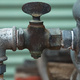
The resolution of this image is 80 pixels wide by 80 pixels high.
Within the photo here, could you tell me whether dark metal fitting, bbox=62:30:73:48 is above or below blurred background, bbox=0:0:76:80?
below

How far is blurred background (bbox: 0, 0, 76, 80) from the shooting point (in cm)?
256

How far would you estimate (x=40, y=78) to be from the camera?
193cm

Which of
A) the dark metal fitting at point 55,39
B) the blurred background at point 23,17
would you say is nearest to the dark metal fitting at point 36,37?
the dark metal fitting at point 55,39

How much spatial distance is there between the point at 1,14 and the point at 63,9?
58cm

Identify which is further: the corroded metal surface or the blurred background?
the blurred background

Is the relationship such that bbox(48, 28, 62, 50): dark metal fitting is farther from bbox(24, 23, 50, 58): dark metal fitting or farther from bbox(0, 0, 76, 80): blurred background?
bbox(0, 0, 76, 80): blurred background

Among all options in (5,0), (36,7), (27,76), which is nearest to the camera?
(36,7)

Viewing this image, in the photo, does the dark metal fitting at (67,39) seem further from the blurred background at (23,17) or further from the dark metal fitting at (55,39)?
the blurred background at (23,17)

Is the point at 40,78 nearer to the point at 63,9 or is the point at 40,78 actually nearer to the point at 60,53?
the point at 60,53

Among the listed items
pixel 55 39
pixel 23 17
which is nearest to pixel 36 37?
pixel 55 39

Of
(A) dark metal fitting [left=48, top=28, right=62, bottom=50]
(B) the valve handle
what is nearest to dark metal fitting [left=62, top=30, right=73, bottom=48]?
(A) dark metal fitting [left=48, top=28, right=62, bottom=50]

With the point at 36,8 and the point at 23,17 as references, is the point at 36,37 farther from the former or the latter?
the point at 23,17

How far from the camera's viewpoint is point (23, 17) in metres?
2.57

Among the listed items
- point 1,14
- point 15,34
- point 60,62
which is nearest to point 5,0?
point 1,14
